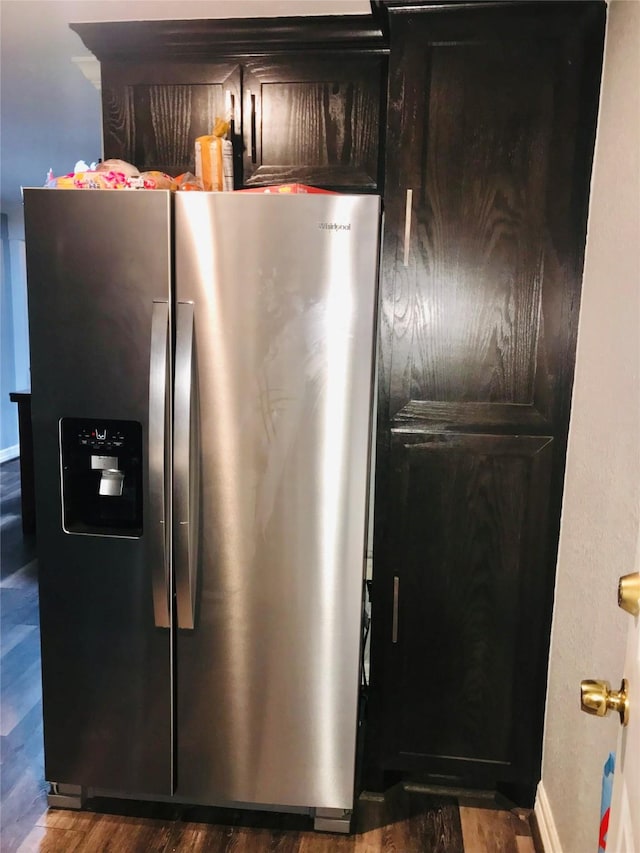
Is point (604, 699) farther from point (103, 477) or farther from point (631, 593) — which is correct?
point (103, 477)

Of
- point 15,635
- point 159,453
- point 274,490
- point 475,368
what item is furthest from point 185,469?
point 15,635

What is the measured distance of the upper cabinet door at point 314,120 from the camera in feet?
→ 6.40

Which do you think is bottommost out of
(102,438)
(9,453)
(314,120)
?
(9,453)

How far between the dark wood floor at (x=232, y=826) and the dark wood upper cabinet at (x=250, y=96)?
74.5 inches

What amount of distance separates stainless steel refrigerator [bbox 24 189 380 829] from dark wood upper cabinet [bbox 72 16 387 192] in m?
0.51

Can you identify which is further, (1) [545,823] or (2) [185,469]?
(1) [545,823]

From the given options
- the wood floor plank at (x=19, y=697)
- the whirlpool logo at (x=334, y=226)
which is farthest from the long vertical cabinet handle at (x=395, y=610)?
the wood floor plank at (x=19, y=697)

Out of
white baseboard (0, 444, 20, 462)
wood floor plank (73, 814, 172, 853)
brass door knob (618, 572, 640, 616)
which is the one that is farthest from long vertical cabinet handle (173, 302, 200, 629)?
white baseboard (0, 444, 20, 462)

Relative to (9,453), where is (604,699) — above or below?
above

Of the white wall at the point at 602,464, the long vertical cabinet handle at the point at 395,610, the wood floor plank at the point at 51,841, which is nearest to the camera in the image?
the white wall at the point at 602,464

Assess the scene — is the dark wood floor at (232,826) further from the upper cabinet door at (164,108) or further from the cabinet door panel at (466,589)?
the upper cabinet door at (164,108)

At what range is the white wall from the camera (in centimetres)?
136

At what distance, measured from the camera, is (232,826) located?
1.92 meters

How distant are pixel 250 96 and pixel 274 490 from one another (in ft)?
3.94
